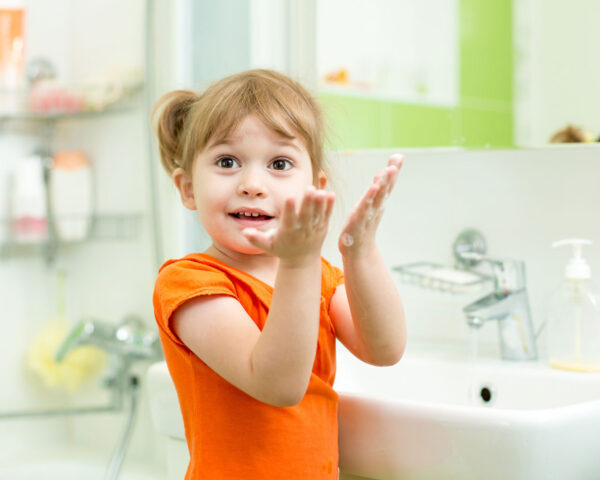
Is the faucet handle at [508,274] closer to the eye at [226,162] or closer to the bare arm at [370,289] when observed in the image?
the bare arm at [370,289]

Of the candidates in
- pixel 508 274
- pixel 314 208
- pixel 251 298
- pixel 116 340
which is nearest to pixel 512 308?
pixel 508 274

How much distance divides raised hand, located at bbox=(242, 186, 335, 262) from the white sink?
0.77ft

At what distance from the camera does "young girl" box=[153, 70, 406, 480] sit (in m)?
0.62

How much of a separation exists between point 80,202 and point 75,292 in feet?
0.73

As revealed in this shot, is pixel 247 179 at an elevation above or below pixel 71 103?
below

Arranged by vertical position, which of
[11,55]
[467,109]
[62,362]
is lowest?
[62,362]

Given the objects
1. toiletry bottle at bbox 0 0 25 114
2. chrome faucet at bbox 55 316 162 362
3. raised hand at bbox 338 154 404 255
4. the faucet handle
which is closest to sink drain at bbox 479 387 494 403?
the faucet handle

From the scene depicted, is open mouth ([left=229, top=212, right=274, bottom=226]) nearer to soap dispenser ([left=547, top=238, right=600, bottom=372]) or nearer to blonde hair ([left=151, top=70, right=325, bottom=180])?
blonde hair ([left=151, top=70, right=325, bottom=180])

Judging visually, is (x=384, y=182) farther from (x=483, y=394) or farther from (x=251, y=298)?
(x=483, y=394)

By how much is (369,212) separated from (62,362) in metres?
1.31

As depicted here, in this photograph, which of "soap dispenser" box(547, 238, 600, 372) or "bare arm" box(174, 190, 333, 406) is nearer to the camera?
"bare arm" box(174, 190, 333, 406)

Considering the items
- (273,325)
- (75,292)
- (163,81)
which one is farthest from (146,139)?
(273,325)

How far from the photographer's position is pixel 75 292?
1.77m

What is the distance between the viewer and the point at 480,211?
3.59 ft
